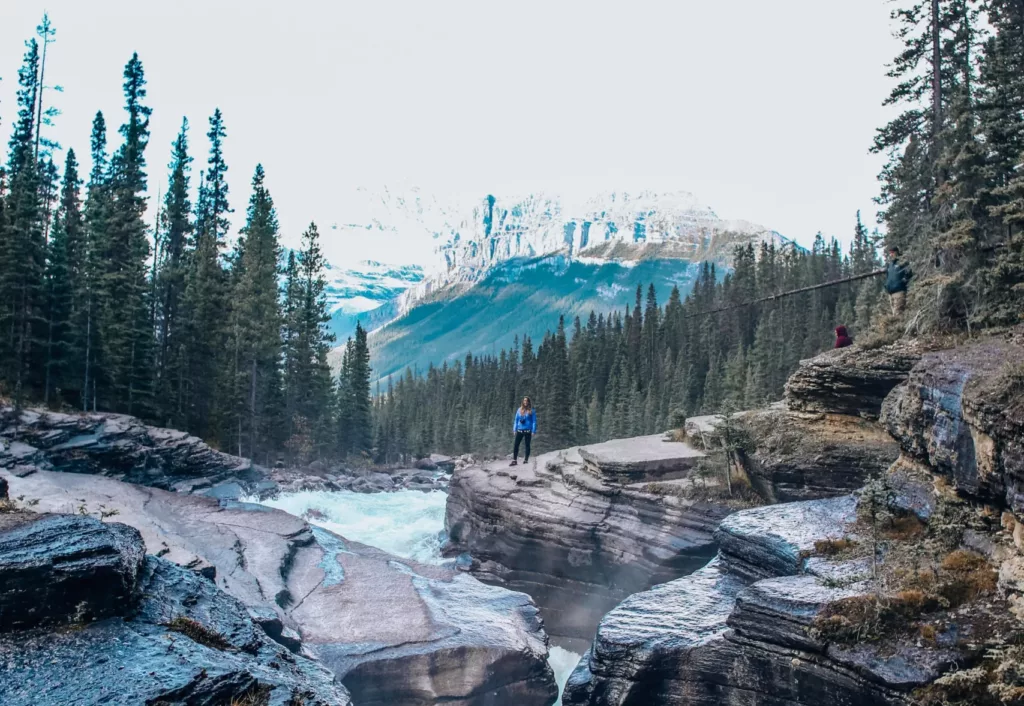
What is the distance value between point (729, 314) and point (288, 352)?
61.9m

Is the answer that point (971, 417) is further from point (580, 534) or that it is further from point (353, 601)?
point (353, 601)

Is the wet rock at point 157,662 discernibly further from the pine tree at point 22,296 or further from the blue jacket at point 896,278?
the pine tree at point 22,296

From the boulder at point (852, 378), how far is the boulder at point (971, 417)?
6.52 ft

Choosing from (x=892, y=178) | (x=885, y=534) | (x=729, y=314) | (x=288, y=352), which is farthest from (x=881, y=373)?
(x=729, y=314)

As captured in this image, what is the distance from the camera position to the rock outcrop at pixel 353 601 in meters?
15.6

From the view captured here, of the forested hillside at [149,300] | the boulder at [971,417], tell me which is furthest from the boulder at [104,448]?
the boulder at [971,417]

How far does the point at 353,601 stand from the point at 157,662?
10505 mm

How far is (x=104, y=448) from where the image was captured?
2978cm

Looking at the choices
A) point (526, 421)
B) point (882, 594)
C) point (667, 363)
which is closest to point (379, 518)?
point (526, 421)

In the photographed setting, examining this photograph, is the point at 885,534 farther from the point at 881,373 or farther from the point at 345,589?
the point at 345,589

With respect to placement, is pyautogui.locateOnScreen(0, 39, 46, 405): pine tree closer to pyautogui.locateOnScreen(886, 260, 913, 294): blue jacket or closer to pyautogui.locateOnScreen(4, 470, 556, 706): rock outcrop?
pyautogui.locateOnScreen(4, 470, 556, 706): rock outcrop

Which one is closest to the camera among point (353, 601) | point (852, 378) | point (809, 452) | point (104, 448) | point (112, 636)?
point (112, 636)

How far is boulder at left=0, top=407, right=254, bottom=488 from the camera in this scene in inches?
1085

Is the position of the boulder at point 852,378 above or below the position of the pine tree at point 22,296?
below
